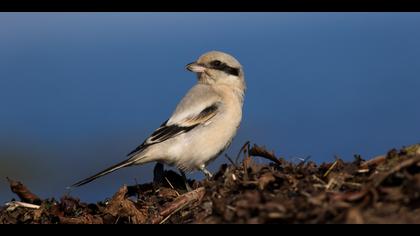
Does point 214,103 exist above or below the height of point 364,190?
above

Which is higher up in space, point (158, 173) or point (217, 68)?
point (217, 68)

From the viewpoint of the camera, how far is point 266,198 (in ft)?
14.6

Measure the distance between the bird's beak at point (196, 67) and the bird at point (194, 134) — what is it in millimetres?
275

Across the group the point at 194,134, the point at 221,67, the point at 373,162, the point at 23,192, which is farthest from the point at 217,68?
the point at 373,162

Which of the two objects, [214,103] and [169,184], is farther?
[214,103]

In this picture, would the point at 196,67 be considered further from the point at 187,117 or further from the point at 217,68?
the point at 187,117

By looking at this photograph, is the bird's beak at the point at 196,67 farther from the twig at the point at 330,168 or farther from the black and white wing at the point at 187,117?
the twig at the point at 330,168

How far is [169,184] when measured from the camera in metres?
7.36

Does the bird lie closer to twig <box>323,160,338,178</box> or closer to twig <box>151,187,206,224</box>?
twig <box>151,187,206,224</box>

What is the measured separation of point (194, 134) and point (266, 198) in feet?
15.0

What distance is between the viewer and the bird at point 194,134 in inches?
347

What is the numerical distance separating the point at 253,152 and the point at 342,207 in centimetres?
246
